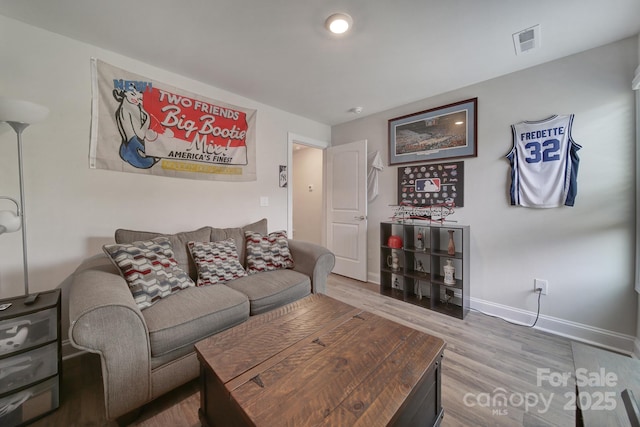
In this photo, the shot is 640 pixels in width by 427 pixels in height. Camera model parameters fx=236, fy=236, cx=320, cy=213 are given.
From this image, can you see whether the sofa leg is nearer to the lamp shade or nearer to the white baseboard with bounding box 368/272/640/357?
the lamp shade

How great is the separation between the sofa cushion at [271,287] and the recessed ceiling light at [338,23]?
1953mm

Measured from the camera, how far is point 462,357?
1771 mm

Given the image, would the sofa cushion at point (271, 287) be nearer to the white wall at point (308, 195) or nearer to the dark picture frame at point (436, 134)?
the dark picture frame at point (436, 134)

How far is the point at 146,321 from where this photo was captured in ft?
4.37

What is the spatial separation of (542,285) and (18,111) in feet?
13.3

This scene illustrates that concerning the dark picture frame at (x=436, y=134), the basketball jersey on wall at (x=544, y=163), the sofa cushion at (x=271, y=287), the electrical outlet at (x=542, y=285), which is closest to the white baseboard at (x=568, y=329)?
the electrical outlet at (x=542, y=285)

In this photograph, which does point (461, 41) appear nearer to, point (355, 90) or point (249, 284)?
point (355, 90)

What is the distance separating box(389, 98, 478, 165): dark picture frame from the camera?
2.55m

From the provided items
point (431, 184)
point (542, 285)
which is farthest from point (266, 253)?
point (542, 285)

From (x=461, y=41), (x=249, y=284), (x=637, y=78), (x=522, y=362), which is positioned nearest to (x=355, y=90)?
(x=461, y=41)

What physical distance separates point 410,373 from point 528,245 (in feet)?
6.86

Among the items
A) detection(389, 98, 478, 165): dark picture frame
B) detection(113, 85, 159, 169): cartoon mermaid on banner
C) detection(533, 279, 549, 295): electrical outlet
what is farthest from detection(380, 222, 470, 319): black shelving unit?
detection(113, 85, 159, 169): cartoon mermaid on banner

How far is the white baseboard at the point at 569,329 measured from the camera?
182cm

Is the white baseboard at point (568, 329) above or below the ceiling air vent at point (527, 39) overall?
below
